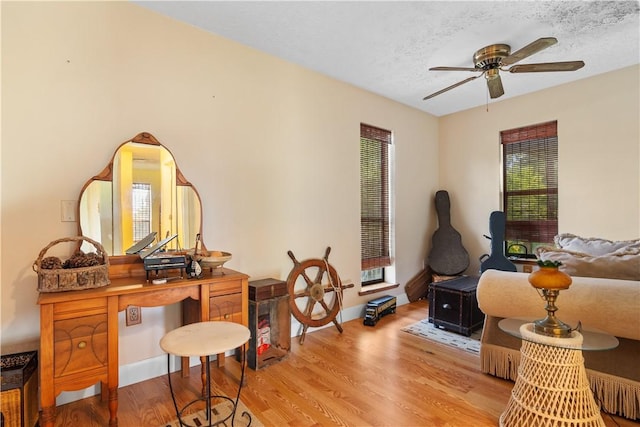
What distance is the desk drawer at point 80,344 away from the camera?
5.14ft

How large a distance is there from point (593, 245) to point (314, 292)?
2.34m

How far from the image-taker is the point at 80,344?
5.32 ft

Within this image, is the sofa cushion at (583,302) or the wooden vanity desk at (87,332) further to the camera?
the sofa cushion at (583,302)

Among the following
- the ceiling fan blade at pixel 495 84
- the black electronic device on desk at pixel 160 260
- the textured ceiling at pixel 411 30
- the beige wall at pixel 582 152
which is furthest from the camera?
the beige wall at pixel 582 152

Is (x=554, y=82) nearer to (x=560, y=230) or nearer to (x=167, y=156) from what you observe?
(x=560, y=230)

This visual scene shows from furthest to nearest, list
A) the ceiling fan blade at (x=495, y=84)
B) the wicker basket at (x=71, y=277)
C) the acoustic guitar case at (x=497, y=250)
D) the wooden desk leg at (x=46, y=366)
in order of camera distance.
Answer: the acoustic guitar case at (x=497, y=250) → the ceiling fan blade at (x=495, y=84) → the wicker basket at (x=71, y=277) → the wooden desk leg at (x=46, y=366)

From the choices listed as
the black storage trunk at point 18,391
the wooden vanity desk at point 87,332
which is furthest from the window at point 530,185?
the black storage trunk at point 18,391

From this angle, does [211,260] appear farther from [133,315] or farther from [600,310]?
[600,310]

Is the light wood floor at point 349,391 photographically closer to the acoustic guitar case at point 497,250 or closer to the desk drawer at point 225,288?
the desk drawer at point 225,288

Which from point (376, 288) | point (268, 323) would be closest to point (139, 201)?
point (268, 323)

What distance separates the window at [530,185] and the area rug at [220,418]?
3632mm

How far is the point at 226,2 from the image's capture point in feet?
7.05

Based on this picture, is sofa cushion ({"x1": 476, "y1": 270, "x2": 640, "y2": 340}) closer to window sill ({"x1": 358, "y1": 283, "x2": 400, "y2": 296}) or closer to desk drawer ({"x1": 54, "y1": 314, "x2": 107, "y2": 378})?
window sill ({"x1": 358, "y1": 283, "x2": 400, "y2": 296})

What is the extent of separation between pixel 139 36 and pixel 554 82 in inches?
157
